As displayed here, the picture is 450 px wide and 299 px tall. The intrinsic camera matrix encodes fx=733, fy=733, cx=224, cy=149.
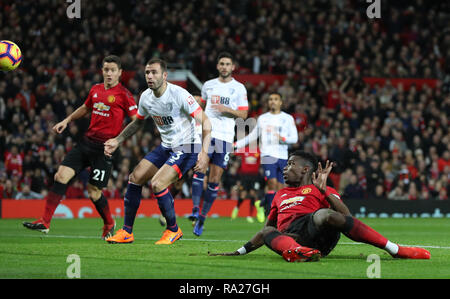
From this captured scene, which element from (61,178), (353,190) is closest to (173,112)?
(61,178)

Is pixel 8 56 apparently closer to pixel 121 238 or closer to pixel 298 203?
pixel 121 238

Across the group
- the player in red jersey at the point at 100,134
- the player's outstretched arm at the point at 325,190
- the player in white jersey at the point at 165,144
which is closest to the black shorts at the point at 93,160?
the player in red jersey at the point at 100,134

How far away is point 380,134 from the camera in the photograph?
22.5 metres

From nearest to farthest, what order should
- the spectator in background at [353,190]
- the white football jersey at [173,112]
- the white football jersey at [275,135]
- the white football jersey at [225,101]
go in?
the white football jersey at [173,112]
the white football jersey at [225,101]
the white football jersey at [275,135]
the spectator in background at [353,190]

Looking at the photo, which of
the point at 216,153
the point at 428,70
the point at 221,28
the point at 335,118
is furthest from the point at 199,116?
the point at 428,70

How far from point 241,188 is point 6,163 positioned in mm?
5898

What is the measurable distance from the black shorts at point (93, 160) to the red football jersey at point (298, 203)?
388cm

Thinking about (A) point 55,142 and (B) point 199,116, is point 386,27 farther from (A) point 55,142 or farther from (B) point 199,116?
(B) point 199,116

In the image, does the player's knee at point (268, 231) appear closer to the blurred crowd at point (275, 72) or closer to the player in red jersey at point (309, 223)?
the player in red jersey at point (309, 223)

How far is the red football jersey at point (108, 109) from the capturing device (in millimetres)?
10297

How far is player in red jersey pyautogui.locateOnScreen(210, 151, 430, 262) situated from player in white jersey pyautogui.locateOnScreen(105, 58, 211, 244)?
2.11 metres

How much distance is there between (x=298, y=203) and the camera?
7.05 meters

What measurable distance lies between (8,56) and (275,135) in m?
5.58
